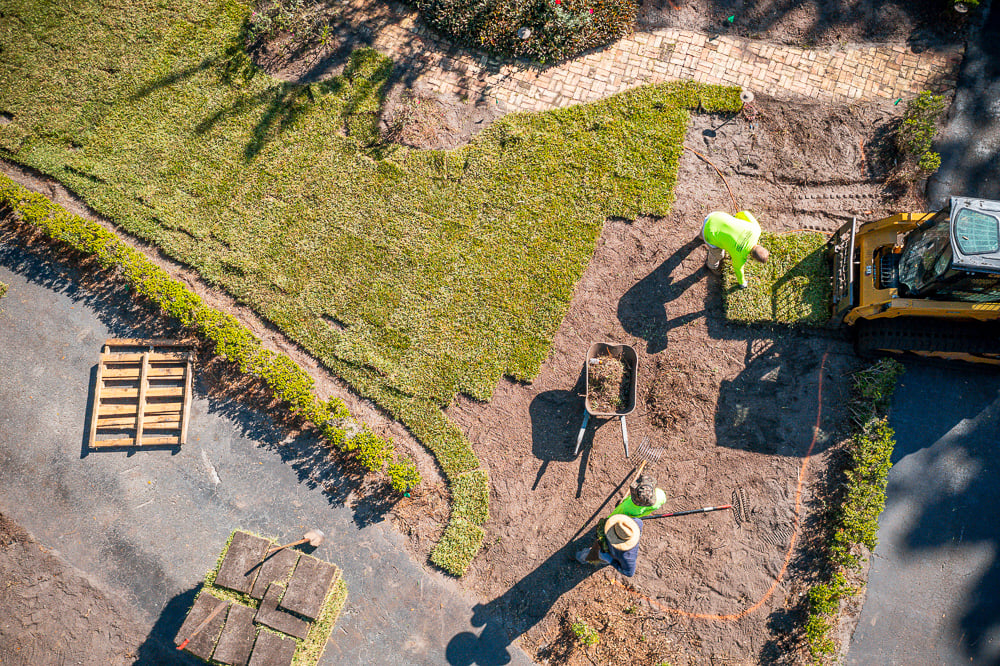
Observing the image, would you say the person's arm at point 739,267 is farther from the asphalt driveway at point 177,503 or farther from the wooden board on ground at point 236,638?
the wooden board on ground at point 236,638

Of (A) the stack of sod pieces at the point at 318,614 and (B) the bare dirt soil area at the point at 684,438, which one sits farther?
(B) the bare dirt soil area at the point at 684,438

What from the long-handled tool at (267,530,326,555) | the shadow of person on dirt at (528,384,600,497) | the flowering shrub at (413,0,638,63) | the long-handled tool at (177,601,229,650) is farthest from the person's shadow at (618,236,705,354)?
the long-handled tool at (177,601,229,650)

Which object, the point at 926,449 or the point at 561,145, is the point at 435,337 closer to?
the point at 561,145

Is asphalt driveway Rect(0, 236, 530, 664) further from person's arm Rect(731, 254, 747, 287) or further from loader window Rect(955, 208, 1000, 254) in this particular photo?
loader window Rect(955, 208, 1000, 254)

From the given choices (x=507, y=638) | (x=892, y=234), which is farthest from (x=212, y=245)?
(x=892, y=234)

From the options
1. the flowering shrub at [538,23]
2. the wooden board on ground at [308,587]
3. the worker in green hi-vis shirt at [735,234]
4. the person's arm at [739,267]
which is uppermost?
the flowering shrub at [538,23]

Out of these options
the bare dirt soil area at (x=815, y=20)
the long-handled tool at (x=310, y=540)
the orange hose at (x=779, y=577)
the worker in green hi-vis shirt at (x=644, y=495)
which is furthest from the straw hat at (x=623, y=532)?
the bare dirt soil area at (x=815, y=20)
